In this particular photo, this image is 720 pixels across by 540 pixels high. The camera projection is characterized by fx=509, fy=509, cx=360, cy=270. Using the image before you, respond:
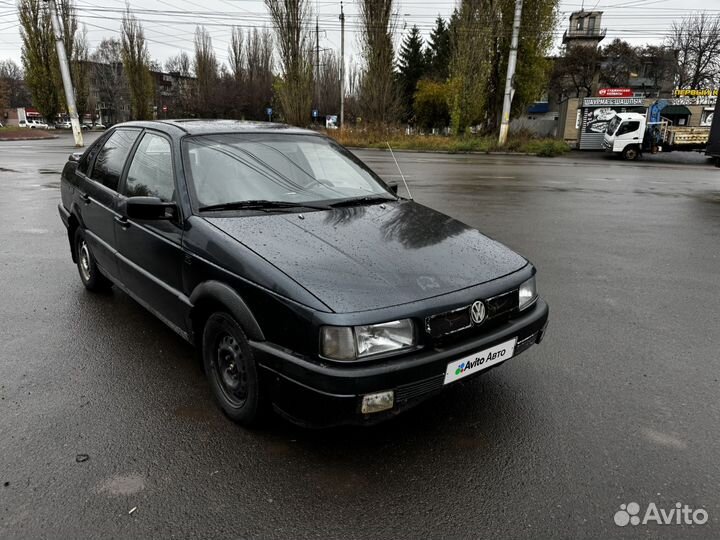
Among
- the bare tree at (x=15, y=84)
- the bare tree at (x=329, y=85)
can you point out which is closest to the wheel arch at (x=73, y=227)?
the bare tree at (x=329, y=85)

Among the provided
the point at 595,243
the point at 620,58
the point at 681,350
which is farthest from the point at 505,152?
the point at 620,58

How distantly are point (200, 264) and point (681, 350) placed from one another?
138 inches

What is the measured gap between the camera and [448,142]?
2928 cm

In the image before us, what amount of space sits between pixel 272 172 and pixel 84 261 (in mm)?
2443

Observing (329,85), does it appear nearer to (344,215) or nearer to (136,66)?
(136,66)

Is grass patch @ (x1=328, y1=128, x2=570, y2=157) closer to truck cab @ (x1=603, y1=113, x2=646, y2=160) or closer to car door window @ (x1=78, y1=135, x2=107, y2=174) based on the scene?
truck cab @ (x1=603, y1=113, x2=646, y2=160)

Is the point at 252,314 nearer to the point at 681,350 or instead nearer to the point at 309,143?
the point at 309,143

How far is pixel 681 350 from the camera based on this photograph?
382 centimetres

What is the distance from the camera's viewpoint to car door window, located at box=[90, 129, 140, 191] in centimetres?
397

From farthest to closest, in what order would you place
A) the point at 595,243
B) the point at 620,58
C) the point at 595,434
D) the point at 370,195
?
1. the point at 620,58
2. the point at 595,243
3. the point at 370,195
4. the point at 595,434

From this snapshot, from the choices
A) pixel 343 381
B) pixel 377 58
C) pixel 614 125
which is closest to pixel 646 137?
pixel 614 125

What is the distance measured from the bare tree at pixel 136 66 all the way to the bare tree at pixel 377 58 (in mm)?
28943

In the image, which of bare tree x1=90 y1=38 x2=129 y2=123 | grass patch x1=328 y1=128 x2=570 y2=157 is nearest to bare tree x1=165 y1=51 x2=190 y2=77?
bare tree x1=90 y1=38 x2=129 y2=123

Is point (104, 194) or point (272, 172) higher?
point (272, 172)
